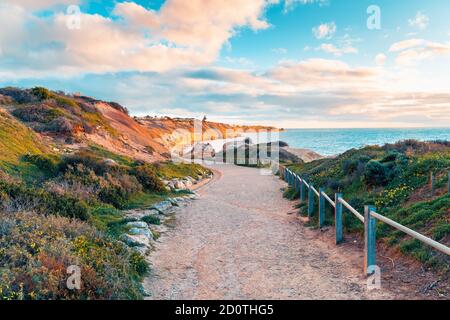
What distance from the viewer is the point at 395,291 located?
234 inches

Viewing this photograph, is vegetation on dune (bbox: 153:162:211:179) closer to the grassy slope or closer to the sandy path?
the grassy slope

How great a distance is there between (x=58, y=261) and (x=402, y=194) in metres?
9.17

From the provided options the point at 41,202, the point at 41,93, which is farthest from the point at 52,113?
the point at 41,202

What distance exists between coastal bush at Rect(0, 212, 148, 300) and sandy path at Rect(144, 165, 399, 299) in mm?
701

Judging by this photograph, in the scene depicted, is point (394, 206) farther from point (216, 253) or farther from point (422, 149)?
point (422, 149)

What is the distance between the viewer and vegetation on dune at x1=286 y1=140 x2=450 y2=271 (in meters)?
7.38

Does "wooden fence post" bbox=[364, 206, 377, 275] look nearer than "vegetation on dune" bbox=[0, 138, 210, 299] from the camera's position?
No

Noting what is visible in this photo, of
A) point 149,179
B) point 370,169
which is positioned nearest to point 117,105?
point 149,179

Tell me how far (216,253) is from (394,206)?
206 inches

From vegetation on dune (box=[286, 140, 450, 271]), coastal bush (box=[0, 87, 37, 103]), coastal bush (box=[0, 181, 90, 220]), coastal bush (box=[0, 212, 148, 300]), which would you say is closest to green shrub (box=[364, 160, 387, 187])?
vegetation on dune (box=[286, 140, 450, 271])

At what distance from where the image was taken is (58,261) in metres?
5.36

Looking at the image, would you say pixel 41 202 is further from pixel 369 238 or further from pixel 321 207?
pixel 321 207

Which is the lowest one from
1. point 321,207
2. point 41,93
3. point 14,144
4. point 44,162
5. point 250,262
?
point 250,262

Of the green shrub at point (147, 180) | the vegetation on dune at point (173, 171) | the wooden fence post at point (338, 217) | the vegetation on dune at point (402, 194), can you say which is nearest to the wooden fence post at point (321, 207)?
the vegetation on dune at point (402, 194)
